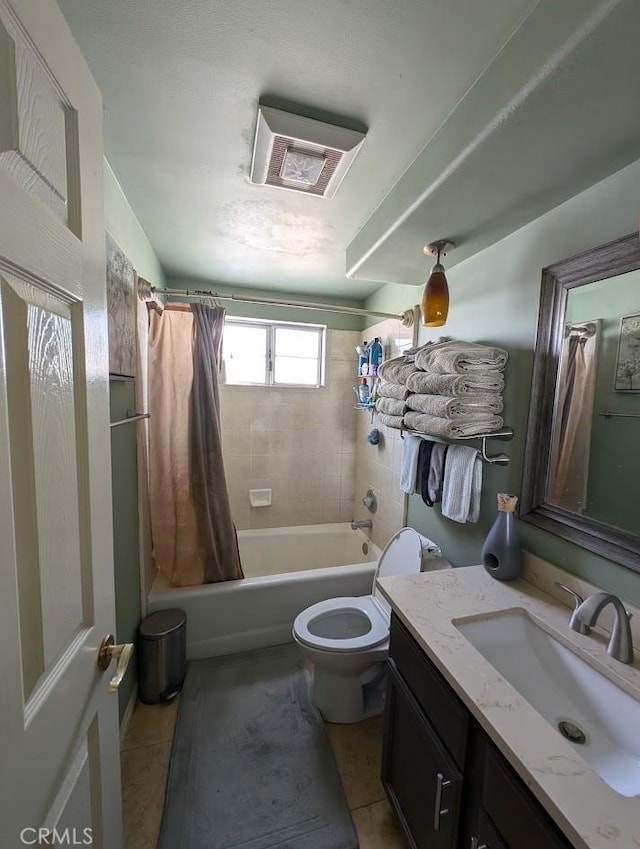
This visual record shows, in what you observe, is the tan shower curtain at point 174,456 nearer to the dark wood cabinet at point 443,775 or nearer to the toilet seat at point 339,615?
the toilet seat at point 339,615

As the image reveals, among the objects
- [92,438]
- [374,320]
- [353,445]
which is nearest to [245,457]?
[353,445]

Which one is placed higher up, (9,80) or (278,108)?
(278,108)

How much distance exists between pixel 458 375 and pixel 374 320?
1.48 metres

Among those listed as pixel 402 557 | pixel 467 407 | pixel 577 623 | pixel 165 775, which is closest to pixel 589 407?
pixel 467 407

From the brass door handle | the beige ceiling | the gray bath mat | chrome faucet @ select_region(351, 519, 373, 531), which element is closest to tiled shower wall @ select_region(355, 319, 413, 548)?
chrome faucet @ select_region(351, 519, 373, 531)

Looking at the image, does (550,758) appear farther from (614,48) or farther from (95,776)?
(614,48)

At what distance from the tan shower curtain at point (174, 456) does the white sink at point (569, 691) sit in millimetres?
1527

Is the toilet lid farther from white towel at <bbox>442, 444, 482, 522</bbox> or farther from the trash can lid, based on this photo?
the trash can lid

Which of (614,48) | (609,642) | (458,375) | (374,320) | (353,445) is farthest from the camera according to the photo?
(353,445)

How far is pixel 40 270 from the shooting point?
489 mm

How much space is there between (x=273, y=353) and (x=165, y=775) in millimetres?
2474

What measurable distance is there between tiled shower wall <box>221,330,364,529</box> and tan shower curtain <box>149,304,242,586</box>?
68 centimetres

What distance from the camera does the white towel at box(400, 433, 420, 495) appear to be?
1.70 meters

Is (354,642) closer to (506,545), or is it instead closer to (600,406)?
(506,545)
